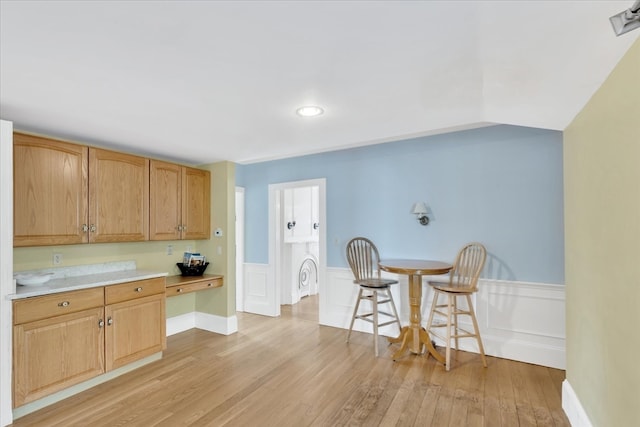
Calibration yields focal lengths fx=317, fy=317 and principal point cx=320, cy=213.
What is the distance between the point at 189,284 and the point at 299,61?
A: 2.92m

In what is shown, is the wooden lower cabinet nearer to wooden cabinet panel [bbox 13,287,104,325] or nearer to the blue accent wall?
wooden cabinet panel [bbox 13,287,104,325]

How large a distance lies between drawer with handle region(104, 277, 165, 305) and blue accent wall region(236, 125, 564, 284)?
2.06 m

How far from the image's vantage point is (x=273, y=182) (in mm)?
4695

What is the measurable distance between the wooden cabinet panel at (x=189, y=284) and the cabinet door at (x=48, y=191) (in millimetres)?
978

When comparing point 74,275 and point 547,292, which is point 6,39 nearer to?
point 74,275

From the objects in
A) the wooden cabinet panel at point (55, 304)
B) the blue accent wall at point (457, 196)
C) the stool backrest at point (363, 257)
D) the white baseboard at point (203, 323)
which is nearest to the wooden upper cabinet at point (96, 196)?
the wooden cabinet panel at point (55, 304)

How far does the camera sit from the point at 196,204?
13.2ft

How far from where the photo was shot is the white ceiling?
4.03 ft

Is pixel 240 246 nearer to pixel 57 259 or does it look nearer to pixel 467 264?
pixel 57 259

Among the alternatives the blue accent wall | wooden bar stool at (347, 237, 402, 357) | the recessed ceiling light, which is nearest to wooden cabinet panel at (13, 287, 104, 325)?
the recessed ceiling light

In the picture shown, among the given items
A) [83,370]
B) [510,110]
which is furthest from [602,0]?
[83,370]

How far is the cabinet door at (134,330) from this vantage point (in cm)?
279

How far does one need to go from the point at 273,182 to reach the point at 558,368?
153 inches

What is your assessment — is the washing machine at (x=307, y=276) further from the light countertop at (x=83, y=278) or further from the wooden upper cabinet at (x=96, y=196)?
the light countertop at (x=83, y=278)
